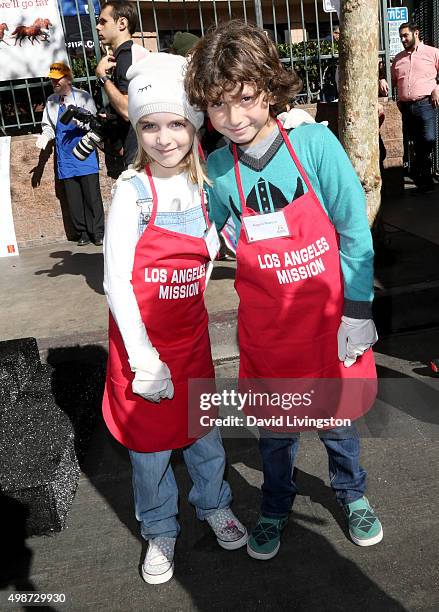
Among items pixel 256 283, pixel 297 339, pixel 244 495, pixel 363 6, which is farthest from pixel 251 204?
pixel 363 6

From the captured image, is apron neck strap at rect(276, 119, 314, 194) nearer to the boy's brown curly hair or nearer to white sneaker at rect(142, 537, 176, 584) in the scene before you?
the boy's brown curly hair

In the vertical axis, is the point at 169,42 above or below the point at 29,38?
below

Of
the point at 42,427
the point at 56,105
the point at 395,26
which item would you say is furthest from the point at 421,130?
the point at 42,427

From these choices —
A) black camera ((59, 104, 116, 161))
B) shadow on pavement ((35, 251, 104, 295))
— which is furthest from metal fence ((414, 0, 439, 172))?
black camera ((59, 104, 116, 161))

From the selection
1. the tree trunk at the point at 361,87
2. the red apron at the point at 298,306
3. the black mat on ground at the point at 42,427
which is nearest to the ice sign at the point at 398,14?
the tree trunk at the point at 361,87

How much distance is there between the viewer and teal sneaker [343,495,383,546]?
255 cm

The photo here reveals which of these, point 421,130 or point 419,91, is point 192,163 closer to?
point 419,91

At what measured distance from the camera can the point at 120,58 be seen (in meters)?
4.20

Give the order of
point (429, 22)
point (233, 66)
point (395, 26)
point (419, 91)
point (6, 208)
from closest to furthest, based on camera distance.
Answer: point (233, 66) < point (6, 208) < point (419, 91) < point (429, 22) < point (395, 26)

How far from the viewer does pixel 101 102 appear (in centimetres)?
754

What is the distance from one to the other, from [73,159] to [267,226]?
17.0 ft

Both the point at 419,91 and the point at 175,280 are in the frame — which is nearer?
the point at 175,280

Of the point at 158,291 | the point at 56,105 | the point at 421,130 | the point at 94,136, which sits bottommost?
the point at 158,291

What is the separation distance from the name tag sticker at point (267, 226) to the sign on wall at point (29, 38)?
603cm
